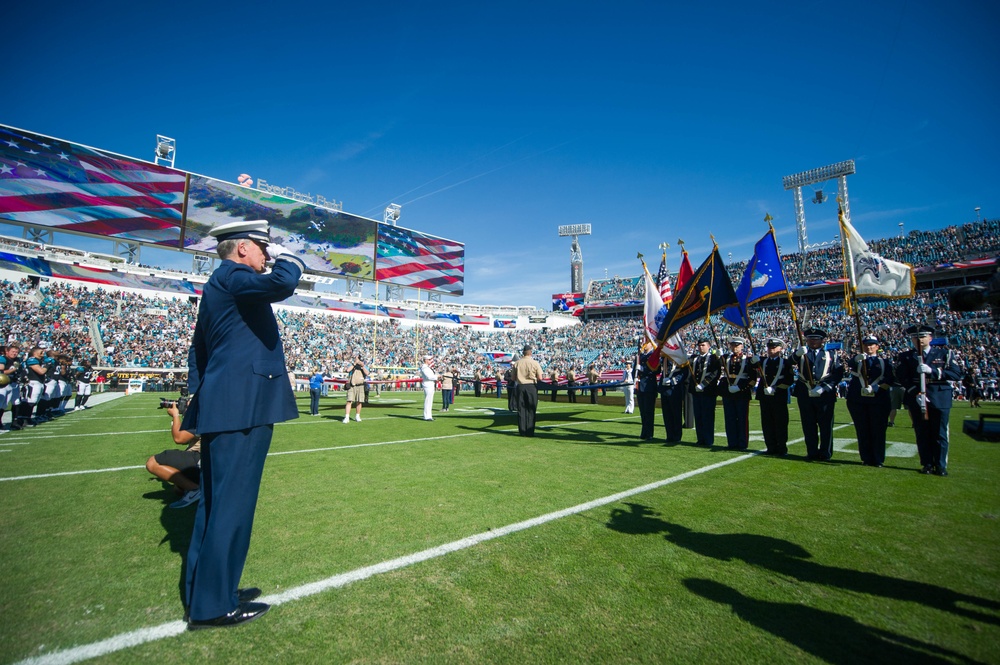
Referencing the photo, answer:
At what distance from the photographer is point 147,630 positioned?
8.01 feet

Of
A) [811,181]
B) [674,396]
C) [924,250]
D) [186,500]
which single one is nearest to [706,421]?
[674,396]

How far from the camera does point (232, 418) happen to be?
8.60ft

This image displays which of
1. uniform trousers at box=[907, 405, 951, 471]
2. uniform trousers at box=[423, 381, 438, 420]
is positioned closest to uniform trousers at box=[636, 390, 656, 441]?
uniform trousers at box=[907, 405, 951, 471]

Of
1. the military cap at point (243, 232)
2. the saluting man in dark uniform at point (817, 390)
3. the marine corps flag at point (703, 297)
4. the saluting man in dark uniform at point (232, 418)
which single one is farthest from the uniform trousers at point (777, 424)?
the military cap at point (243, 232)

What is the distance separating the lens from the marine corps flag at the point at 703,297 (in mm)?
9070

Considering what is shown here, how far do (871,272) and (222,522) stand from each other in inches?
377

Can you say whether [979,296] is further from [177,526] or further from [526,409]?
[526,409]

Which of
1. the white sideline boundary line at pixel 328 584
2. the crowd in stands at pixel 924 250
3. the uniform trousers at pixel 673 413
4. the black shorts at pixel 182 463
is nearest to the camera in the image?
the white sideline boundary line at pixel 328 584

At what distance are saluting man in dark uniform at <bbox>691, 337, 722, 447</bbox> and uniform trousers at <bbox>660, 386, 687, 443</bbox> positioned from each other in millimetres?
306

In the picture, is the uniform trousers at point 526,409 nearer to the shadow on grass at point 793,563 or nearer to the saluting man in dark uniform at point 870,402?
the saluting man in dark uniform at point 870,402

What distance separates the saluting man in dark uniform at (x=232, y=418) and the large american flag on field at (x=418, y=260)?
1903 inches

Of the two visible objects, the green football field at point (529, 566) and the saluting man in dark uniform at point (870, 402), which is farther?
the saluting man in dark uniform at point (870, 402)

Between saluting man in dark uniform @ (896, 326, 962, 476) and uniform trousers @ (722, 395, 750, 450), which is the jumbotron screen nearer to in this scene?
uniform trousers @ (722, 395, 750, 450)

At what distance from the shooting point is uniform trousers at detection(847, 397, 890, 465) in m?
6.98
